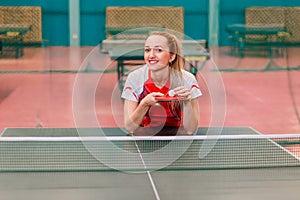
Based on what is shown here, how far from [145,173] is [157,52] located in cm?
66

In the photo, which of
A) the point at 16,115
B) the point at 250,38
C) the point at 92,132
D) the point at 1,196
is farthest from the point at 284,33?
the point at 1,196

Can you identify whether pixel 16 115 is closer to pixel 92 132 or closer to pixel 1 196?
pixel 92 132

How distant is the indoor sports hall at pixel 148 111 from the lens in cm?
314

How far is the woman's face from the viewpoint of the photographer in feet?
11.4

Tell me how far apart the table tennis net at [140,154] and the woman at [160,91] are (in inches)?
4.5

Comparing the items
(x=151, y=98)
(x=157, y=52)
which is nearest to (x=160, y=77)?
(x=157, y=52)

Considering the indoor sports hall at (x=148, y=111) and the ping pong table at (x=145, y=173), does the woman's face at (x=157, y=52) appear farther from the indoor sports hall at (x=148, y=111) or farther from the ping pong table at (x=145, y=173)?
the ping pong table at (x=145, y=173)

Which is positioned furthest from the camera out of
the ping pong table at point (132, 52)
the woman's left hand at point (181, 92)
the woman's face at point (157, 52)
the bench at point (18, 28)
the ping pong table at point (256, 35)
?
the ping pong table at point (256, 35)

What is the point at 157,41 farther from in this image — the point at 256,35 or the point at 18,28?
the point at 256,35

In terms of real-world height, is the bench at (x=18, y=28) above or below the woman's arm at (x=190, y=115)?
below

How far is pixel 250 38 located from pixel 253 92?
13.6 feet

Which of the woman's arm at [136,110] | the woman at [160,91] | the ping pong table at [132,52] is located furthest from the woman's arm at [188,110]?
the ping pong table at [132,52]

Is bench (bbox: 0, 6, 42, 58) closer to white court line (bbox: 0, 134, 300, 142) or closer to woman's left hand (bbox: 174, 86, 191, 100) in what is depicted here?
white court line (bbox: 0, 134, 300, 142)

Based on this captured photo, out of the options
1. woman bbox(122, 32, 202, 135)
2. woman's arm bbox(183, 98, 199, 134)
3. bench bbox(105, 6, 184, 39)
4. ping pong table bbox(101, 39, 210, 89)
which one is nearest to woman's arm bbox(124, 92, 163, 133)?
woman bbox(122, 32, 202, 135)
